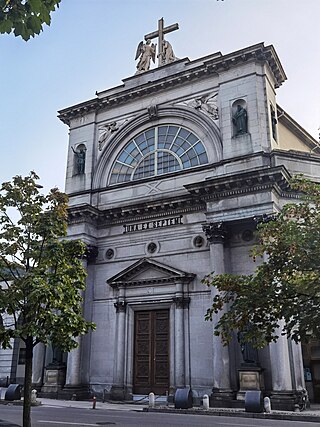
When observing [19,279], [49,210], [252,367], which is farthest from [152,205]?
[19,279]

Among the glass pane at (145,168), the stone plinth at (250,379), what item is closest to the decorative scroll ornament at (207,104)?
the glass pane at (145,168)

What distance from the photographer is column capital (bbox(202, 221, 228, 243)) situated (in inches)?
890

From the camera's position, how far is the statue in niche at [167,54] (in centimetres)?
3028

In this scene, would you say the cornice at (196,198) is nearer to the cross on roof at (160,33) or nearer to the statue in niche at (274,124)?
the statue in niche at (274,124)

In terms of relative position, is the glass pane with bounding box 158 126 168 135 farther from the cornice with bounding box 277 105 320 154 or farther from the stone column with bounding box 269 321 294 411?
the stone column with bounding box 269 321 294 411

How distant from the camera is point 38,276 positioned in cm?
1184

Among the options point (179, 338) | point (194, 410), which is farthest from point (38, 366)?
point (194, 410)

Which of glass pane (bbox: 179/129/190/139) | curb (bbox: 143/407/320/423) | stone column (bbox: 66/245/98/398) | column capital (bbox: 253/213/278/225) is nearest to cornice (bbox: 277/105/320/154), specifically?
glass pane (bbox: 179/129/190/139)

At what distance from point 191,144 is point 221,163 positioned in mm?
3113

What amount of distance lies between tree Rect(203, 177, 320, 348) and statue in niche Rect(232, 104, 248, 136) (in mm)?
14085

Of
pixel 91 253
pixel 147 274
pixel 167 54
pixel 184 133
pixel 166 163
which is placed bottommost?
pixel 147 274

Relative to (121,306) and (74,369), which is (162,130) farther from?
(74,369)

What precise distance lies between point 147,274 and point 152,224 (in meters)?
2.94

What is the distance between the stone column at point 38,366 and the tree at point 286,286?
1783 centimetres
